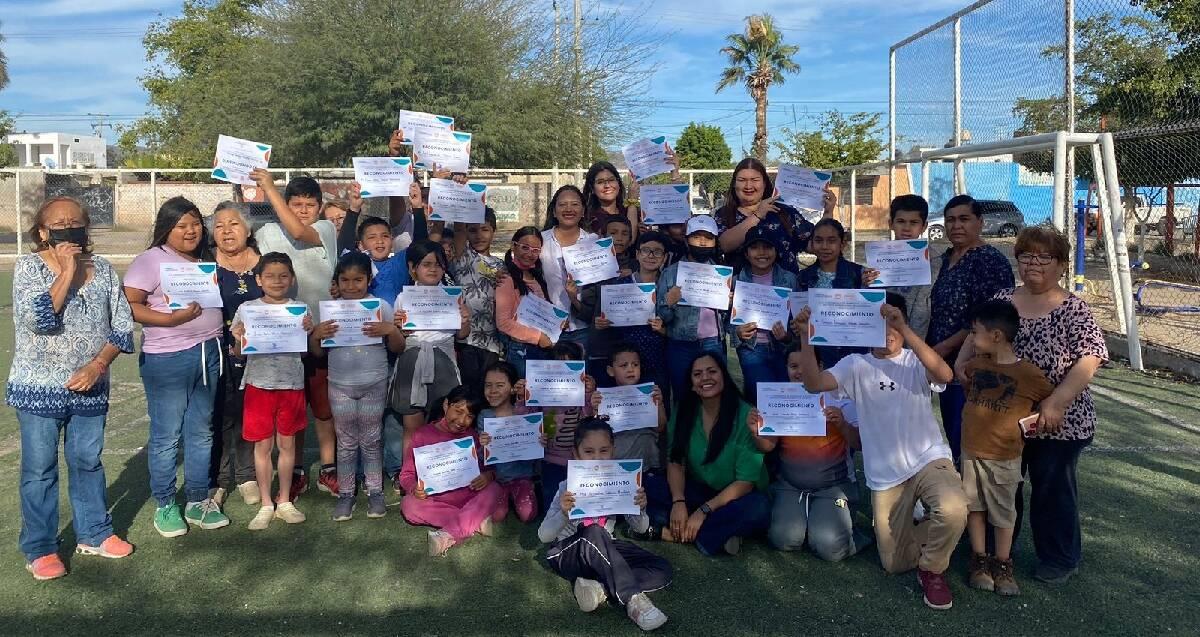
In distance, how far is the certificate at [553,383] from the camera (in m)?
4.75

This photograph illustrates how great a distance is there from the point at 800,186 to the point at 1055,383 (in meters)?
1.98

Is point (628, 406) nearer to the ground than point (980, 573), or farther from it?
farther from it

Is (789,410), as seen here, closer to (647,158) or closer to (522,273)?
(522,273)

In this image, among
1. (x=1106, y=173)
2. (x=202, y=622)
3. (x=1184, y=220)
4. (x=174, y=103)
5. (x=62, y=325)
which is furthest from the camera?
(x=174, y=103)

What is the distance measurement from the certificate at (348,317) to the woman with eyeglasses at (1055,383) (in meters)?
3.03

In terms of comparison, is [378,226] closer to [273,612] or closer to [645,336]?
[645,336]

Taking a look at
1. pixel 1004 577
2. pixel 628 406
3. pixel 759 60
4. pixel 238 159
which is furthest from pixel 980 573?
pixel 759 60

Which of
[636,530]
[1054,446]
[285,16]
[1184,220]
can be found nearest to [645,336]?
[636,530]

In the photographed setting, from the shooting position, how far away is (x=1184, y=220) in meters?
22.9

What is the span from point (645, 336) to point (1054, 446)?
86.6 inches

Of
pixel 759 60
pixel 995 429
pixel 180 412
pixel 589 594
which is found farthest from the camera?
pixel 759 60

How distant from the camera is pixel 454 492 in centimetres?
483

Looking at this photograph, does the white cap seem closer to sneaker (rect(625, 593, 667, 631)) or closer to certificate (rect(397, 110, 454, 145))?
certificate (rect(397, 110, 454, 145))

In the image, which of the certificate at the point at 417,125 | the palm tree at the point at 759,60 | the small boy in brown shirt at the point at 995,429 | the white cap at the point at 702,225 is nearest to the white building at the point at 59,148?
the palm tree at the point at 759,60
